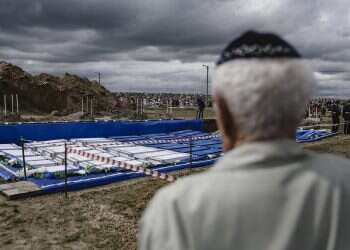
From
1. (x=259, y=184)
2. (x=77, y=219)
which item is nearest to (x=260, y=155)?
(x=259, y=184)

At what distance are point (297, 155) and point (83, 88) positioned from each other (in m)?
62.7

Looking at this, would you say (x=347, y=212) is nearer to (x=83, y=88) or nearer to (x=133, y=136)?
(x=133, y=136)

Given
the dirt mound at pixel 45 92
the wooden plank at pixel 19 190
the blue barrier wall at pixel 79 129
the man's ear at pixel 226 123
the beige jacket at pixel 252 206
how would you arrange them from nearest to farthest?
1. the beige jacket at pixel 252 206
2. the man's ear at pixel 226 123
3. the wooden plank at pixel 19 190
4. the blue barrier wall at pixel 79 129
5. the dirt mound at pixel 45 92

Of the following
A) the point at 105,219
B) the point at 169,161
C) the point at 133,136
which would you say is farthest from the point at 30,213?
the point at 133,136

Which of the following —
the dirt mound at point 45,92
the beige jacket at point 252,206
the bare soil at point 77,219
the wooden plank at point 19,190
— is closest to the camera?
the beige jacket at point 252,206

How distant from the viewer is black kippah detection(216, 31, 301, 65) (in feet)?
4.48

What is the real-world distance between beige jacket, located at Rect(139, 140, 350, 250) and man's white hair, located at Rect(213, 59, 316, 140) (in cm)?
7

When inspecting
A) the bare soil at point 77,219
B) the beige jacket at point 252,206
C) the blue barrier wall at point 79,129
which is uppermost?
the beige jacket at point 252,206

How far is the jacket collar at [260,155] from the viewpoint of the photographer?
4.33ft

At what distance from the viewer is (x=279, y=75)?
1.34 metres

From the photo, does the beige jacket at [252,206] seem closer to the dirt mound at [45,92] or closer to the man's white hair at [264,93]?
the man's white hair at [264,93]

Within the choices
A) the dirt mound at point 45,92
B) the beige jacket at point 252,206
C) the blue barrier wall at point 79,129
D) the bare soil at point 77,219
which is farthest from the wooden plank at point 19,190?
the dirt mound at point 45,92

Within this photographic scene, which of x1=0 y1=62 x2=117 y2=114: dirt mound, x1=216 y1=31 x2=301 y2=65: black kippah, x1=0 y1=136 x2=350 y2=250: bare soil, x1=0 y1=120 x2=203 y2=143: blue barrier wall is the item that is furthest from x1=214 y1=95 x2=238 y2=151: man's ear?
x1=0 y1=62 x2=117 y2=114: dirt mound

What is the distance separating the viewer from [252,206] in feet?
4.23
